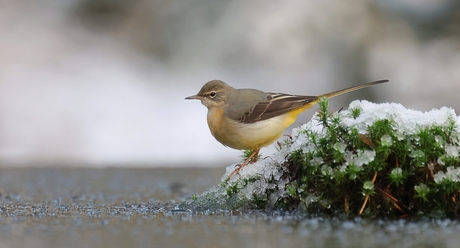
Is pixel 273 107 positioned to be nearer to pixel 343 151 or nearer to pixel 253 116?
pixel 253 116

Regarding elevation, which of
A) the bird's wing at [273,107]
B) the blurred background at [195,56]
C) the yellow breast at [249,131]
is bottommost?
the yellow breast at [249,131]

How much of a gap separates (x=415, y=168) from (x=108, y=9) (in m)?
11.4

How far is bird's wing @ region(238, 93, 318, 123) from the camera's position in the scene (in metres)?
6.77

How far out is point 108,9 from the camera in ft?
49.3

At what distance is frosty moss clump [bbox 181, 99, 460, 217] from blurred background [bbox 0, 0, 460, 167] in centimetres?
825

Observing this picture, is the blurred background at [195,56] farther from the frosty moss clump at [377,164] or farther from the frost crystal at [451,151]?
the frost crystal at [451,151]

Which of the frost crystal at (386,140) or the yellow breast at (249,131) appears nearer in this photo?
the frost crystal at (386,140)

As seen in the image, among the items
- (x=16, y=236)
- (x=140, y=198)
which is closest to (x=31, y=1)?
(x=140, y=198)

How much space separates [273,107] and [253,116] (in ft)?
0.73

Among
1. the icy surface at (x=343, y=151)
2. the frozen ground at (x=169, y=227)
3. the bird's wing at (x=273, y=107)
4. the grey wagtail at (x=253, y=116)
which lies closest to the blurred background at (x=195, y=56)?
the grey wagtail at (x=253, y=116)

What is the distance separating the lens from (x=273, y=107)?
684cm

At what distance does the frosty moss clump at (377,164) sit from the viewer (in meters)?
4.62

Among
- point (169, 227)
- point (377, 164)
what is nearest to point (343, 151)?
point (377, 164)

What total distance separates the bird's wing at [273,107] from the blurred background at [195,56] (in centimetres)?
626
